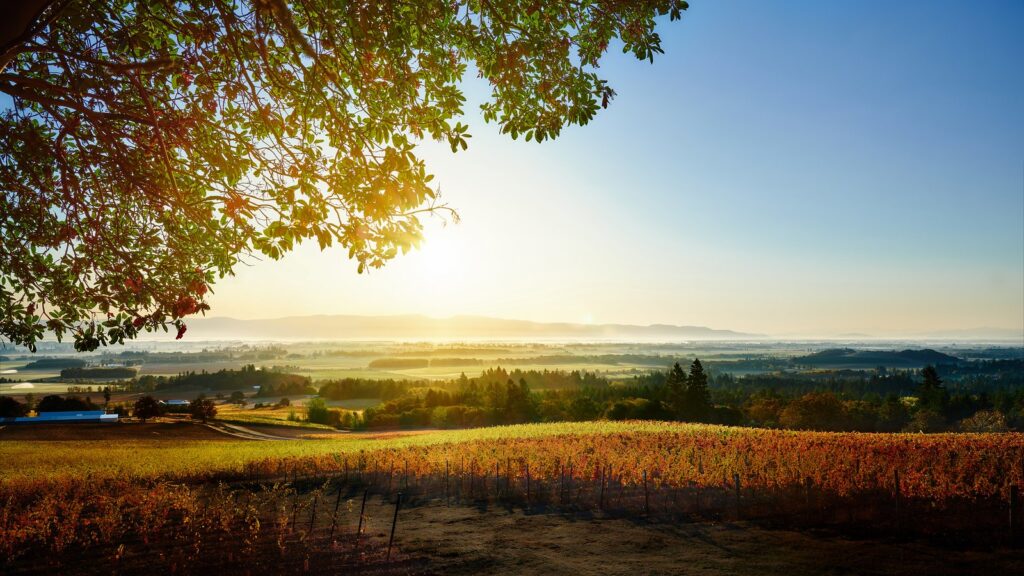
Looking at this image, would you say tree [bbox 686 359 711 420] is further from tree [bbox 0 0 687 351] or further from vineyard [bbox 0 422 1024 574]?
tree [bbox 0 0 687 351]

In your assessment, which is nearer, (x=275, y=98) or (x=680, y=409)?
(x=275, y=98)

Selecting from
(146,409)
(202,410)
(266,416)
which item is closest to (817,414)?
(266,416)

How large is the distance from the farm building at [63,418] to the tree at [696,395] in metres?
73.4

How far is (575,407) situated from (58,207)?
3026 inches

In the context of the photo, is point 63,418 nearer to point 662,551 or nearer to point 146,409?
point 146,409

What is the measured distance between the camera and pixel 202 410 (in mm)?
67125

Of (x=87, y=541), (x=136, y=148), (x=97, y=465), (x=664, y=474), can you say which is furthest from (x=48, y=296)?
(x=97, y=465)

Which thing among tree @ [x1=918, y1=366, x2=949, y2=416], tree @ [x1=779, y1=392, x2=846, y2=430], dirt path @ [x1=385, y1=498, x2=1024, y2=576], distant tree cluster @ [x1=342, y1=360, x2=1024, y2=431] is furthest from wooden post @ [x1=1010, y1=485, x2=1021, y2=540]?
tree @ [x1=918, y1=366, x2=949, y2=416]

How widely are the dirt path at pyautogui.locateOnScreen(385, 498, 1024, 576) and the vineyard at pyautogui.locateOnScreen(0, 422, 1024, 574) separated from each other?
51.5 inches

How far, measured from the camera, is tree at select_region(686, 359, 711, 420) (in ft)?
254

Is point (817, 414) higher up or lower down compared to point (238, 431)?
lower down

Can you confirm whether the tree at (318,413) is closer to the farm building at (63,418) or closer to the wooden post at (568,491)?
the farm building at (63,418)

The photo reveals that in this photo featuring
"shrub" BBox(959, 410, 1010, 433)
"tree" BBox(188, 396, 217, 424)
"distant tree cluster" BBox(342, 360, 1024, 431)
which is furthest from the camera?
"distant tree cluster" BBox(342, 360, 1024, 431)

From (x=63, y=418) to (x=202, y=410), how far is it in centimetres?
1358
